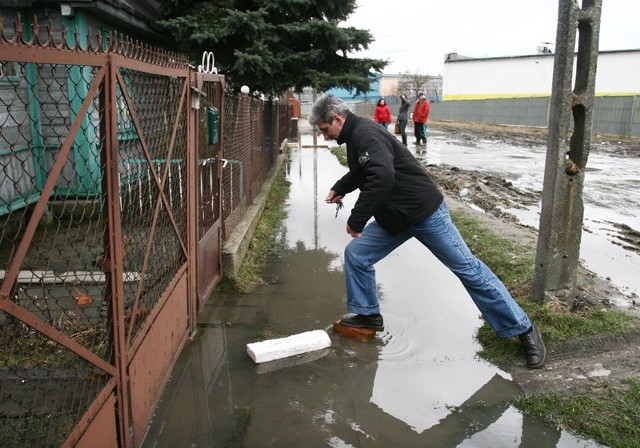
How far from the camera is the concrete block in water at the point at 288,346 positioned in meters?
4.02

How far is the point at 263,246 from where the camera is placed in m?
7.05

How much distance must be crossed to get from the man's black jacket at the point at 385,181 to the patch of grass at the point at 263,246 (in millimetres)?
1926

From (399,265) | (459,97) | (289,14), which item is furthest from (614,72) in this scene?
(399,265)

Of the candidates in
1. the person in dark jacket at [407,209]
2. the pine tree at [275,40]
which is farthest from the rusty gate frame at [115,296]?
the pine tree at [275,40]

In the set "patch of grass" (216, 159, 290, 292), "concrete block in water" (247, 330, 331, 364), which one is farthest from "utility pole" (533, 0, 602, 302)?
"patch of grass" (216, 159, 290, 292)

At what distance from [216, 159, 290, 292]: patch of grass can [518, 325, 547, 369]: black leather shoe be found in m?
2.63

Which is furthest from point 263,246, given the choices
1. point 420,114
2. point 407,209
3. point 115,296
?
point 420,114

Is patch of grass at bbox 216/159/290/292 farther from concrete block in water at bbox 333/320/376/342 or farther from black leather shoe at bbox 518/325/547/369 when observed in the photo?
black leather shoe at bbox 518/325/547/369

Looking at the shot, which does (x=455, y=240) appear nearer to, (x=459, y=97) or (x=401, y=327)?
(x=401, y=327)

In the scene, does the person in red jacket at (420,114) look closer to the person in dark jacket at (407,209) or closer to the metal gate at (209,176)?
the metal gate at (209,176)

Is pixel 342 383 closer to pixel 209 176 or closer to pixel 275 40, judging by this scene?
pixel 209 176

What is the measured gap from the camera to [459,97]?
2344 inches

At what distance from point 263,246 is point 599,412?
14.6ft

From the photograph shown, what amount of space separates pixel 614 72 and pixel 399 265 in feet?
154
